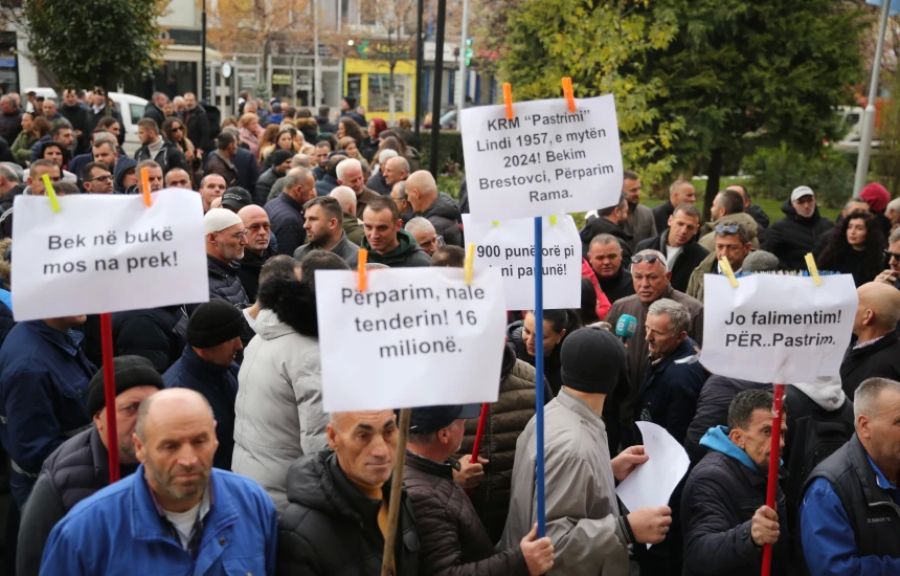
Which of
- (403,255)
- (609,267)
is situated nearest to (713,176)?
(609,267)

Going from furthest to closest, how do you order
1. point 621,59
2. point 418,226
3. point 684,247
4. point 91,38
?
point 91,38, point 621,59, point 684,247, point 418,226

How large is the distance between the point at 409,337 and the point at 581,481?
3.65 ft

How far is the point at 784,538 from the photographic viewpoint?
4.65 meters

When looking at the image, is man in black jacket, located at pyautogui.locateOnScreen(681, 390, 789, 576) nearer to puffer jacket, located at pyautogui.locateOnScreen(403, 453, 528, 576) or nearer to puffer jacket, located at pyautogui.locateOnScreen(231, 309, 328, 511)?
puffer jacket, located at pyautogui.locateOnScreen(403, 453, 528, 576)

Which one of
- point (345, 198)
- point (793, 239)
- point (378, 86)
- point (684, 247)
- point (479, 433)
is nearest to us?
point (479, 433)

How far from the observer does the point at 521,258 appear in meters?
5.60

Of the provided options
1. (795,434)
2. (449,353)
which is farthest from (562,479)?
(795,434)

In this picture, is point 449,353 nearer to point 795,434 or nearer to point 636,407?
point 795,434

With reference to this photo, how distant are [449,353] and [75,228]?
1.28 metres

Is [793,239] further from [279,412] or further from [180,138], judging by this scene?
[180,138]

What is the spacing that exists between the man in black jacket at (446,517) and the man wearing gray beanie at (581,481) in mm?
232

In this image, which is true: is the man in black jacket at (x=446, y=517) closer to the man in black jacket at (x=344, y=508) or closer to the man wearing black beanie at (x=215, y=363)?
the man in black jacket at (x=344, y=508)

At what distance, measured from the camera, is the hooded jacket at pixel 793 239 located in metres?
10.5

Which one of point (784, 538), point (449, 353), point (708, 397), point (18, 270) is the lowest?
point (784, 538)
